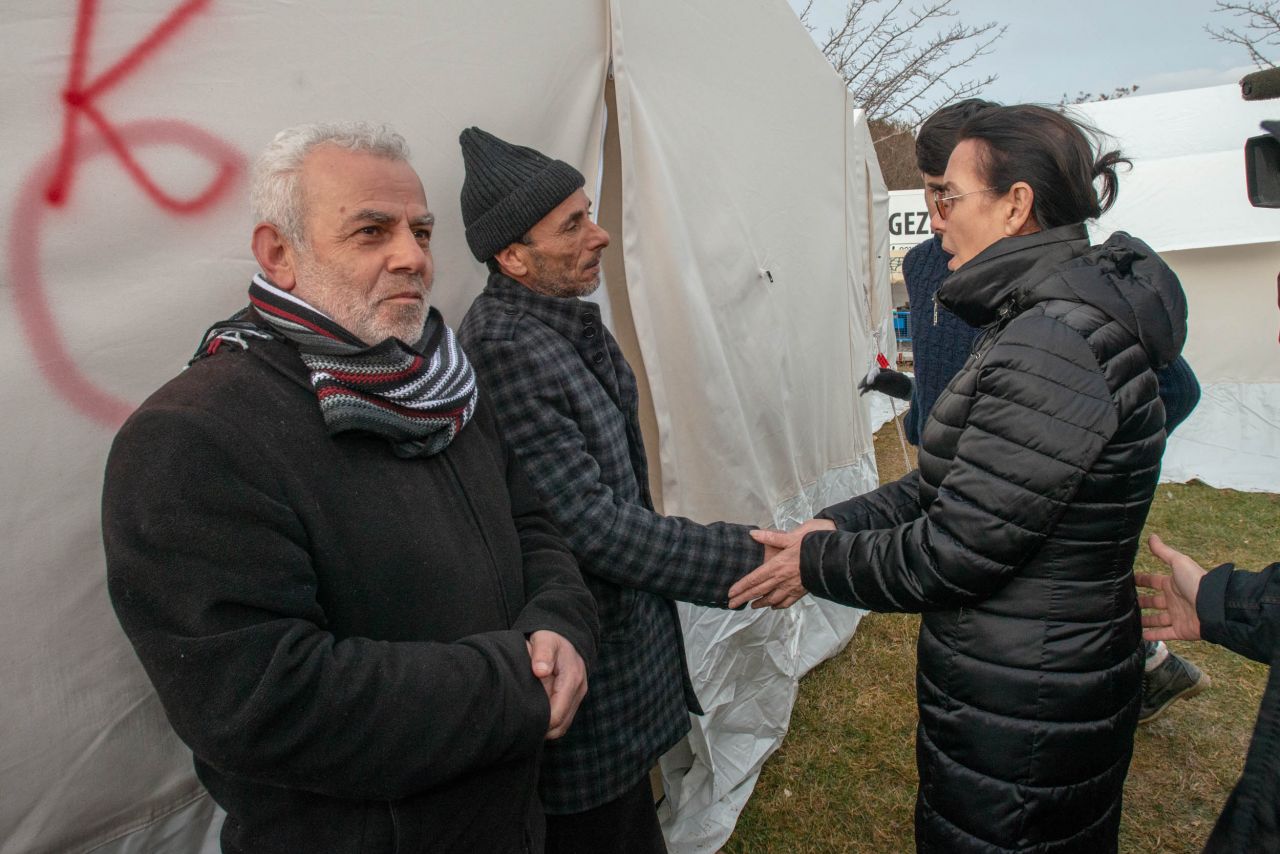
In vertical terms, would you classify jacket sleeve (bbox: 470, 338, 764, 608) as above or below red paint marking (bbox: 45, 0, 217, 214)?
below

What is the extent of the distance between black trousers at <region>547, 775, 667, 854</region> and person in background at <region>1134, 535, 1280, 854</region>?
120 cm

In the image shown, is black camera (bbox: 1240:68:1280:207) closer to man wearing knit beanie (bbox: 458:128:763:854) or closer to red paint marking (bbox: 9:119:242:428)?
man wearing knit beanie (bbox: 458:128:763:854)

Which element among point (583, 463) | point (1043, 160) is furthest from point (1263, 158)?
Answer: point (583, 463)

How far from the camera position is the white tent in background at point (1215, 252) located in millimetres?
6082

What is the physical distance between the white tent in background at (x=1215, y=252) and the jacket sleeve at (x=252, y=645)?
6.41m

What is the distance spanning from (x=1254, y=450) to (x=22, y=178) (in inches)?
322

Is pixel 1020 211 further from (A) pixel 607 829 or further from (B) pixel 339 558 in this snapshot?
(A) pixel 607 829

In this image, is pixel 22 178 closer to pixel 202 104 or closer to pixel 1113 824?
pixel 202 104

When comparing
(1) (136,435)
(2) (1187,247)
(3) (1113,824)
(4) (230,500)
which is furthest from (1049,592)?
(2) (1187,247)

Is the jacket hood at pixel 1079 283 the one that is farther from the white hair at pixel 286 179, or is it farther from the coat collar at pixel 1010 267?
the white hair at pixel 286 179

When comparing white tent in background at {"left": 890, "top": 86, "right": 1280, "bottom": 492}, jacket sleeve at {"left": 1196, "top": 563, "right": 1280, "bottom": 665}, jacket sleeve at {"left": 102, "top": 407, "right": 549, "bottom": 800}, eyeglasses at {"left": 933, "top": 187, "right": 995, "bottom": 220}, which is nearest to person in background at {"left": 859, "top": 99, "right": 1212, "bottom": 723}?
eyeglasses at {"left": 933, "top": 187, "right": 995, "bottom": 220}

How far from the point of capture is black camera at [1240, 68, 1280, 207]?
161cm

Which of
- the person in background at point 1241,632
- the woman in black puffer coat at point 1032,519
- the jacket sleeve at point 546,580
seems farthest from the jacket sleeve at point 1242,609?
the jacket sleeve at point 546,580

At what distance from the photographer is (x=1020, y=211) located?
159 centimetres
